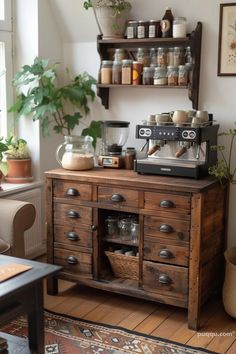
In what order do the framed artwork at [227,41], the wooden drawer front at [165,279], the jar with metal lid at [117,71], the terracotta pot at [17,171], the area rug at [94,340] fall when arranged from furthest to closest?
the terracotta pot at [17,171] → the jar with metal lid at [117,71] → the framed artwork at [227,41] → the wooden drawer front at [165,279] → the area rug at [94,340]

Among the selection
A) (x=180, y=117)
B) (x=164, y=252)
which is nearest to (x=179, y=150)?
(x=180, y=117)

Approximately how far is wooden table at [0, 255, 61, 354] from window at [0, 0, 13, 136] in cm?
168

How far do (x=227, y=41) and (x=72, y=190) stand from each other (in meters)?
1.31

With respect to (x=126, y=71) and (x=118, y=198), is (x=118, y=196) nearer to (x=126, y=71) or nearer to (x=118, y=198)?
(x=118, y=198)

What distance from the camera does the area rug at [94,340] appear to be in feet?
8.55

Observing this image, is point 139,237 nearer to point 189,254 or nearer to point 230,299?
point 189,254

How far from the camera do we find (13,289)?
6.24 ft

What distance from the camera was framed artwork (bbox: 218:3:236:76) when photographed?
3.08m

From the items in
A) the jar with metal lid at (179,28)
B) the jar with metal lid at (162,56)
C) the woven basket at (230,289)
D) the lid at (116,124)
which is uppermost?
the jar with metal lid at (179,28)

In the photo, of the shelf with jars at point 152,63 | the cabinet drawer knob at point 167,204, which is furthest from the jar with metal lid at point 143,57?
the cabinet drawer knob at point 167,204

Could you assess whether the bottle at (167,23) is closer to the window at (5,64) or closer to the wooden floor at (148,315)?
the window at (5,64)

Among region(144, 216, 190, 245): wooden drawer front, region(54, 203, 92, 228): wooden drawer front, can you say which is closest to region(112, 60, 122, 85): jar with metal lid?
region(54, 203, 92, 228): wooden drawer front

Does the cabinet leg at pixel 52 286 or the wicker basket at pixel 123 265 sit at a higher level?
the wicker basket at pixel 123 265

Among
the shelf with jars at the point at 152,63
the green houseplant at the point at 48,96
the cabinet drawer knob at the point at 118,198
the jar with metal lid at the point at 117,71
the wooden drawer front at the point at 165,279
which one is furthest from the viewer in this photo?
the green houseplant at the point at 48,96
